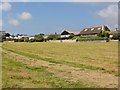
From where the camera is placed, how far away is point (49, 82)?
10.4 m

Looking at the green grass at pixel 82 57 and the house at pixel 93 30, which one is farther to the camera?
the house at pixel 93 30

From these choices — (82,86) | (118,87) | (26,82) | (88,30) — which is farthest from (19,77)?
(88,30)

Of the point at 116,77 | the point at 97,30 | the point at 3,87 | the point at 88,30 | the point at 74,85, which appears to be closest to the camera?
the point at 3,87

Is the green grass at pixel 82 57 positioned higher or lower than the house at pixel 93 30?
lower

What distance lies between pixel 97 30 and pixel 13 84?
394 ft

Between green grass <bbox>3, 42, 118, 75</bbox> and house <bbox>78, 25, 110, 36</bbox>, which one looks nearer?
green grass <bbox>3, 42, 118, 75</bbox>

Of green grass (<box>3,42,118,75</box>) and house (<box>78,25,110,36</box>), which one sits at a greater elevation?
house (<box>78,25,110,36</box>)

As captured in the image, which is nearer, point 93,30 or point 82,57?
point 82,57

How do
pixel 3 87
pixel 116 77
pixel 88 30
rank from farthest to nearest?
1. pixel 88 30
2. pixel 116 77
3. pixel 3 87

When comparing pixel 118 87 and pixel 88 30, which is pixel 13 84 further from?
pixel 88 30

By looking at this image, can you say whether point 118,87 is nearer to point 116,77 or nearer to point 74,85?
point 74,85

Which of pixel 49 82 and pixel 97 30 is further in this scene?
pixel 97 30

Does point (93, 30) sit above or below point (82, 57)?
above

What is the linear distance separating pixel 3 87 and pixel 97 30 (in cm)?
12073
